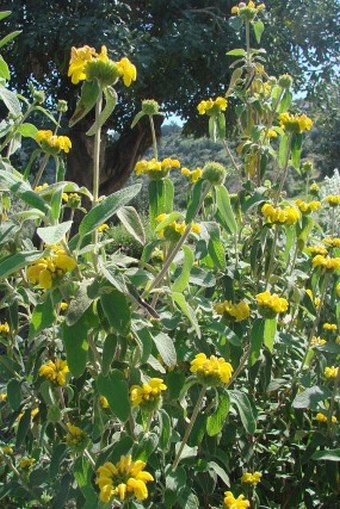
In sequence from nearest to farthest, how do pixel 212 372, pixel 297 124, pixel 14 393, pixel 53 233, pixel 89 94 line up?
pixel 53 233 → pixel 89 94 → pixel 212 372 → pixel 14 393 → pixel 297 124

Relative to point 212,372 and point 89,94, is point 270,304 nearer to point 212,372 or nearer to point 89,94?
point 212,372

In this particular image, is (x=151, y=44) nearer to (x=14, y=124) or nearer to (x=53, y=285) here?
(x=14, y=124)

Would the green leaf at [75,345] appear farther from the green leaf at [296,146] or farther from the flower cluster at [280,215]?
the green leaf at [296,146]

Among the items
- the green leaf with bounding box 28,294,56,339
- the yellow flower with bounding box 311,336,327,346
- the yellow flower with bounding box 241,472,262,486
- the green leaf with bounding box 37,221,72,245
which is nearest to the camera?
the green leaf with bounding box 37,221,72,245

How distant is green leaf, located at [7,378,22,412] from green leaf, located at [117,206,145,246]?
39cm

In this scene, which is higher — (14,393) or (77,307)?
(77,307)

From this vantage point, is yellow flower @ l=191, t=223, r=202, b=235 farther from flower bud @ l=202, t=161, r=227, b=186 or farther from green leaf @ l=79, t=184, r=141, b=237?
green leaf @ l=79, t=184, r=141, b=237

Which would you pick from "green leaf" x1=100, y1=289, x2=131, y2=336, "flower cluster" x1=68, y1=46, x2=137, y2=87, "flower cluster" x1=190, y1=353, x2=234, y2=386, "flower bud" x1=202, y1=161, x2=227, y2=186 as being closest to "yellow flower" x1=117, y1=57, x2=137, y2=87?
"flower cluster" x1=68, y1=46, x2=137, y2=87

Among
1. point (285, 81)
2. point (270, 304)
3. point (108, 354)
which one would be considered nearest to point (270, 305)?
point (270, 304)

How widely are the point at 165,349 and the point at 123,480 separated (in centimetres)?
16

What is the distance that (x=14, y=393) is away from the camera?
1022 millimetres

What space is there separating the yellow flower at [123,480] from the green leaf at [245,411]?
A: 0.21m

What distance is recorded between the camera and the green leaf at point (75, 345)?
0.66 m

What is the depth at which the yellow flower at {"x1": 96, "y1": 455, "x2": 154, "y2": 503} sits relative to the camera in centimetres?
70
